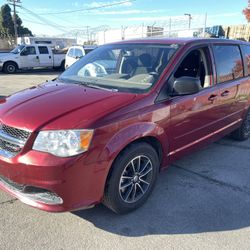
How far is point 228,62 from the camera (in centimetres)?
454

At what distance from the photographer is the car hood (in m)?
2.68

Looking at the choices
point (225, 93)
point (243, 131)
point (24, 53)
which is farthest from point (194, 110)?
point (24, 53)

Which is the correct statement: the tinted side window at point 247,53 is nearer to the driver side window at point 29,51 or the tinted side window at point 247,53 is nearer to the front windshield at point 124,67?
the front windshield at point 124,67

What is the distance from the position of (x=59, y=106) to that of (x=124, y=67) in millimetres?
1264

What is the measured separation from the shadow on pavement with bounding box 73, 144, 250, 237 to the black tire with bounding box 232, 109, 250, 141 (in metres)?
1.90

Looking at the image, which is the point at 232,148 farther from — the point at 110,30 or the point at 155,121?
the point at 110,30

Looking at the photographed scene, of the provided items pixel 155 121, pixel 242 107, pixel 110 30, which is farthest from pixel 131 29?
pixel 155 121

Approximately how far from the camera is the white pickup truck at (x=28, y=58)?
18672mm

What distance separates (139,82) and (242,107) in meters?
2.42

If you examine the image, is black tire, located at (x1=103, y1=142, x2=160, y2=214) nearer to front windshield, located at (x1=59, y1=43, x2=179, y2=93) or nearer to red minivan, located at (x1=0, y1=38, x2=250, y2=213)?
red minivan, located at (x1=0, y1=38, x2=250, y2=213)

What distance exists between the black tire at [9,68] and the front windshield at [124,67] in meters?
16.0

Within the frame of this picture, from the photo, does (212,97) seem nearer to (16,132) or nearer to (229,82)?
(229,82)

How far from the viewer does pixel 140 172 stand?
10.6 feet

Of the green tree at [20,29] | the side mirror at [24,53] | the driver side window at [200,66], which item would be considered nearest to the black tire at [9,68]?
the side mirror at [24,53]
